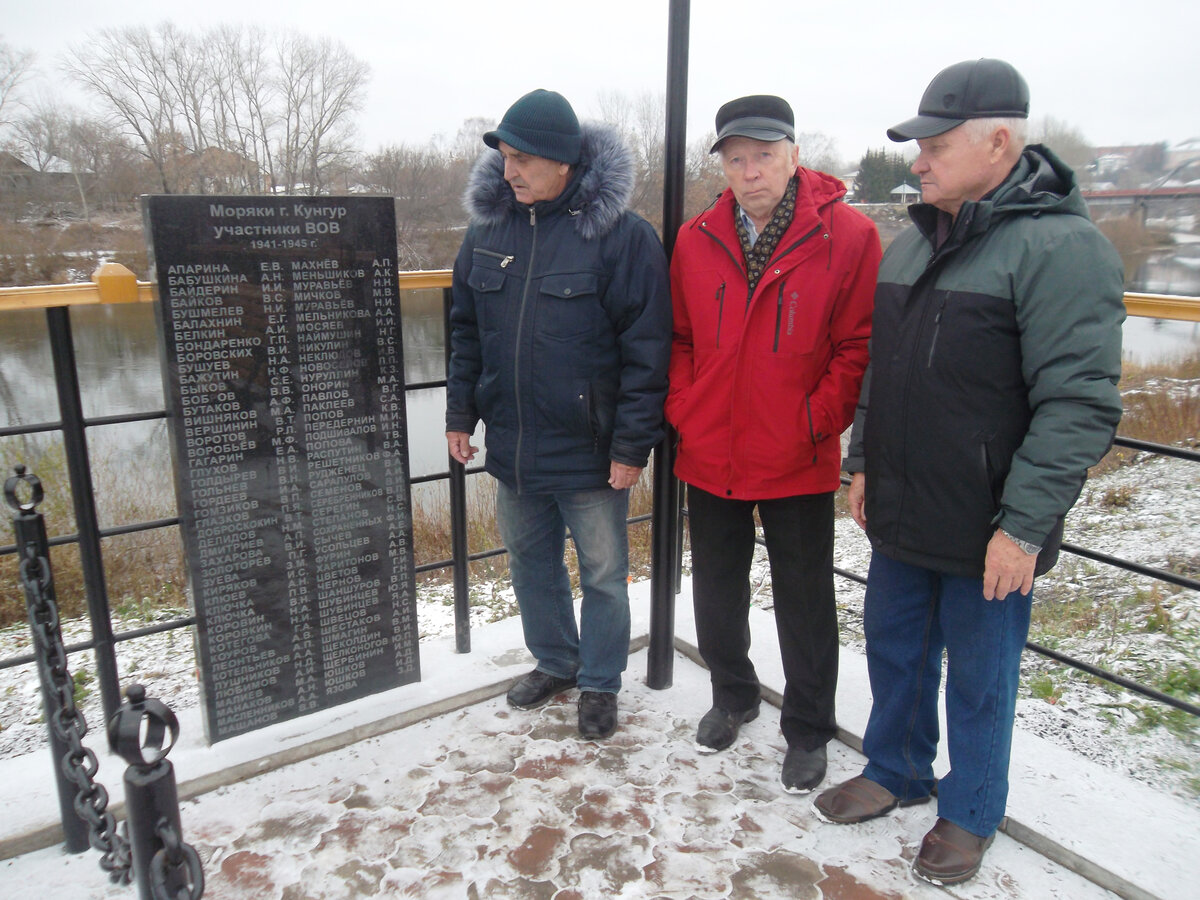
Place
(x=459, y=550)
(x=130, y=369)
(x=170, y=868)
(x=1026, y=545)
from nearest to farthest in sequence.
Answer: (x=170, y=868) < (x=1026, y=545) < (x=459, y=550) < (x=130, y=369)

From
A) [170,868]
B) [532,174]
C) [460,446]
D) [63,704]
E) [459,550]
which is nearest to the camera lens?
[170,868]

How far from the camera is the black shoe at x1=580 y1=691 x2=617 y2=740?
2.59 metres

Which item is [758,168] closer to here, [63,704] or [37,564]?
[37,564]

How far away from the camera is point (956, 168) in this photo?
1.79 meters

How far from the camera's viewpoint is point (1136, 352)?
12180 mm

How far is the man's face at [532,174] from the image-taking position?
232cm

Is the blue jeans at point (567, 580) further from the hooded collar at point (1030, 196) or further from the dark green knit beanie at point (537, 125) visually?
the hooded collar at point (1030, 196)

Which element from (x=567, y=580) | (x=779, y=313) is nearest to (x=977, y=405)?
(x=779, y=313)

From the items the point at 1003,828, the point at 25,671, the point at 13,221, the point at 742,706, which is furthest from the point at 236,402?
the point at 13,221

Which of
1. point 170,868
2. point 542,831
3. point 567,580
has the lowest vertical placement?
point 542,831

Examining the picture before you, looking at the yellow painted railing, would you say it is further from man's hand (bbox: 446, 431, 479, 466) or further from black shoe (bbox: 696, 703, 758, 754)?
black shoe (bbox: 696, 703, 758, 754)

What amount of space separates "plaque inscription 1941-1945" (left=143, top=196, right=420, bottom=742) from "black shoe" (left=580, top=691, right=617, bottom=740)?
66 centimetres

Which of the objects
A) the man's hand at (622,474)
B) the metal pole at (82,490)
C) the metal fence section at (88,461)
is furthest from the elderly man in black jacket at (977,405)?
the metal pole at (82,490)

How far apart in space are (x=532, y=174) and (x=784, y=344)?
33.5 inches
